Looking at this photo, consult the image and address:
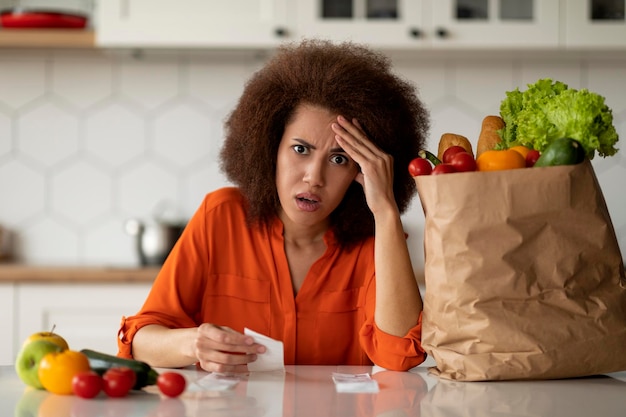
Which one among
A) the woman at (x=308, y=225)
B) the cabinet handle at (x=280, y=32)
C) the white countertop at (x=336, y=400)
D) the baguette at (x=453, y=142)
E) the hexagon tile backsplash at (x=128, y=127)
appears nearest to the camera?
the white countertop at (x=336, y=400)

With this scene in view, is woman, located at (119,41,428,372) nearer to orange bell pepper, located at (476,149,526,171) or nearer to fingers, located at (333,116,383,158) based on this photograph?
fingers, located at (333,116,383,158)

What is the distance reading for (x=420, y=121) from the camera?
1.88 meters

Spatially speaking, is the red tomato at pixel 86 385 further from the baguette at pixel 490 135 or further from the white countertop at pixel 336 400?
the baguette at pixel 490 135

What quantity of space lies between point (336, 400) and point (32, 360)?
1.49 ft

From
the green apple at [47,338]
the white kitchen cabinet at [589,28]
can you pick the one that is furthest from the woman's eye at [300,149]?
the white kitchen cabinet at [589,28]

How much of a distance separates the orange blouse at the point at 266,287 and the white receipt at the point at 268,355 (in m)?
0.38

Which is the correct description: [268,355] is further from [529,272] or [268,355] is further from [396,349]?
[529,272]

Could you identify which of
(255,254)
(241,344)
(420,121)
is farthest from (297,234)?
(241,344)

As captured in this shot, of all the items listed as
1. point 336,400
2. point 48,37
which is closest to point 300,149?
point 336,400

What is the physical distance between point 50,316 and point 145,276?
33 centimetres

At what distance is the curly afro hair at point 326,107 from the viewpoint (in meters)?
1.74

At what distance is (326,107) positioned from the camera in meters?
1.75

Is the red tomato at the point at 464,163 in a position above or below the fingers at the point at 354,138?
below

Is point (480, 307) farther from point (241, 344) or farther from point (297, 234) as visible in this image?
point (297, 234)
